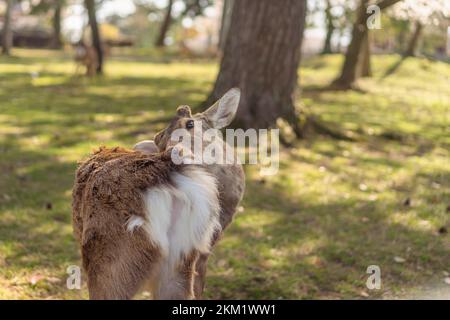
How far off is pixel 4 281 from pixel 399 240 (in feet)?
12.5

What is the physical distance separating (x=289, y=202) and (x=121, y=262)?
4.60m

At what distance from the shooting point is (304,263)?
548cm

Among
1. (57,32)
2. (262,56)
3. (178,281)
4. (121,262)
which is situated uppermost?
(57,32)

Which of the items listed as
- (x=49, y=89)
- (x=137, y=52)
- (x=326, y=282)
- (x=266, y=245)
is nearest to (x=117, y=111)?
(x=49, y=89)

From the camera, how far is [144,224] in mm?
2717

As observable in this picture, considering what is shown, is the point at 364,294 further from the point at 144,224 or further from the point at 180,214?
the point at 144,224

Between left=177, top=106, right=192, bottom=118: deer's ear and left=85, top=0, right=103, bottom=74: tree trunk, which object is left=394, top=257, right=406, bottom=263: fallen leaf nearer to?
left=177, top=106, right=192, bottom=118: deer's ear

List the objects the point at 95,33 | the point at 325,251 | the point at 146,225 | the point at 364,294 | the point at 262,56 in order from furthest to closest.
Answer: the point at 95,33
the point at 262,56
the point at 325,251
the point at 364,294
the point at 146,225

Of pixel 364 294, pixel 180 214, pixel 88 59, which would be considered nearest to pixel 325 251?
pixel 364 294

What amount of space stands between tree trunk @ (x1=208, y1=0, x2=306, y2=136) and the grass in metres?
0.88

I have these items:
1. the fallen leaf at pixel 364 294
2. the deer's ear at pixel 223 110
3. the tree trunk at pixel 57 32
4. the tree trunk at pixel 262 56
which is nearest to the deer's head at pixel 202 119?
the deer's ear at pixel 223 110

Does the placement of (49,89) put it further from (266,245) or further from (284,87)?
(266,245)

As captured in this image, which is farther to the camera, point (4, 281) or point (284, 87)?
point (284, 87)

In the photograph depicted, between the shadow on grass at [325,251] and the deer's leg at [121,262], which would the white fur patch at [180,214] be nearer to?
the deer's leg at [121,262]
